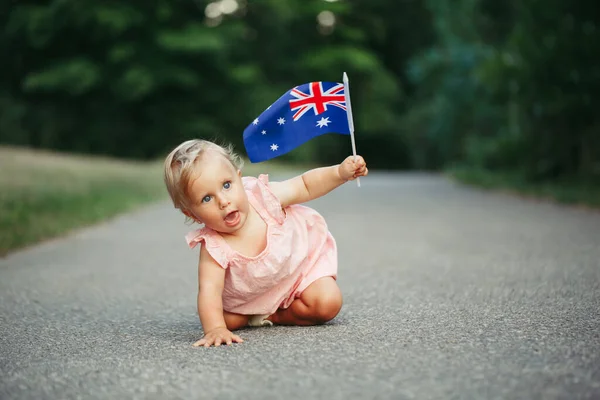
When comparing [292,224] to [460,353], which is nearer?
[460,353]

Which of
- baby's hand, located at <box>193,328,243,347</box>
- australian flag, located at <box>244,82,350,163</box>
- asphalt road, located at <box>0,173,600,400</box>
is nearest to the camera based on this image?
asphalt road, located at <box>0,173,600,400</box>

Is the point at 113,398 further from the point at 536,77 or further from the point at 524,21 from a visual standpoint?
the point at 524,21

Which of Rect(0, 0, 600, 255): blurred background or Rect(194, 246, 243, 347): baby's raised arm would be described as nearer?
Rect(194, 246, 243, 347): baby's raised arm

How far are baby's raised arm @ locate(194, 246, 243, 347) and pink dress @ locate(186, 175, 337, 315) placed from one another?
4 centimetres

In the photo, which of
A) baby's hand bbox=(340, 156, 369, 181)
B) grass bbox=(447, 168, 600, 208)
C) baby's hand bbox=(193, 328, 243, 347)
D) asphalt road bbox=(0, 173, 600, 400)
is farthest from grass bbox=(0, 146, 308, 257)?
grass bbox=(447, 168, 600, 208)

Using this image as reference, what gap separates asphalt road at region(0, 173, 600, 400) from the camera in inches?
85.7

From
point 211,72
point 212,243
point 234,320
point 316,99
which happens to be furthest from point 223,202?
point 211,72

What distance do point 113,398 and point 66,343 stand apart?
34.6 inches

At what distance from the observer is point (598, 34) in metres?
10.3

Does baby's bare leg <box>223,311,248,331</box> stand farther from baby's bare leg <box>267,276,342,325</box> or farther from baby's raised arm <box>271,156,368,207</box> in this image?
baby's raised arm <box>271,156,368,207</box>

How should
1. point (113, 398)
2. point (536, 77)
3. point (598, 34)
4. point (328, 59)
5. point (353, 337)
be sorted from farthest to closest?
point (328, 59) → point (536, 77) → point (598, 34) → point (353, 337) → point (113, 398)

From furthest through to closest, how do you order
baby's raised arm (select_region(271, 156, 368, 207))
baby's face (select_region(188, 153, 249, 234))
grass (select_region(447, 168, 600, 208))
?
grass (select_region(447, 168, 600, 208)), baby's raised arm (select_region(271, 156, 368, 207)), baby's face (select_region(188, 153, 249, 234))

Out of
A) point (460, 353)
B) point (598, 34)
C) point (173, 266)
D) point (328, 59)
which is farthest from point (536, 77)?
point (328, 59)

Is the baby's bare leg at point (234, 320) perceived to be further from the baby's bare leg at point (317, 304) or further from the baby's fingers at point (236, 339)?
the baby's fingers at point (236, 339)
